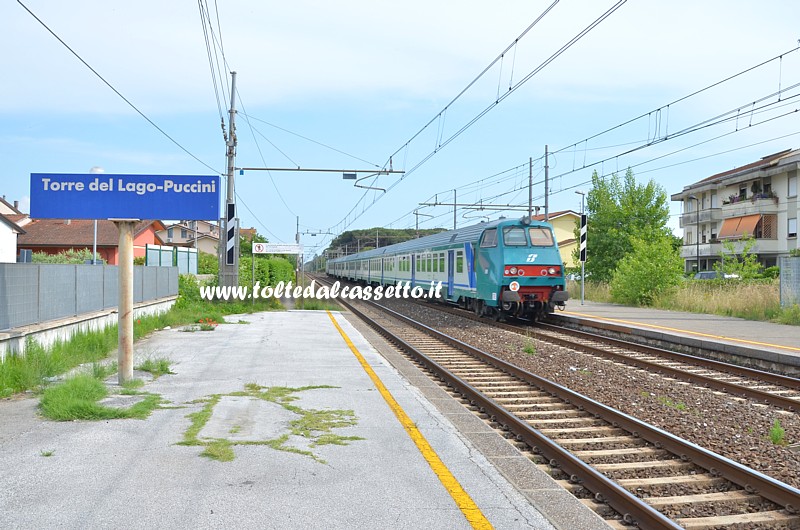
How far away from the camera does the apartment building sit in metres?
47.5

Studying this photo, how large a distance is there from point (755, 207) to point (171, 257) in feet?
132

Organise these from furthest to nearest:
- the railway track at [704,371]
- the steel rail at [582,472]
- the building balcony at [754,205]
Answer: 1. the building balcony at [754,205]
2. the railway track at [704,371]
3. the steel rail at [582,472]

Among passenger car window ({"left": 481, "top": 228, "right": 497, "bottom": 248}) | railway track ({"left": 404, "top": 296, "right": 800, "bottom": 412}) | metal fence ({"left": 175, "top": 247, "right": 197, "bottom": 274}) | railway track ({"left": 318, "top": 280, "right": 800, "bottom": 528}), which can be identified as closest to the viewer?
railway track ({"left": 318, "top": 280, "right": 800, "bottom": 528})

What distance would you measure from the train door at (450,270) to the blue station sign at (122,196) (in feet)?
55.5

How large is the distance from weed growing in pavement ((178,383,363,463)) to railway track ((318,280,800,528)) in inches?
72.9

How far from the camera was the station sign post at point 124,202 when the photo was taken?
8.94 m

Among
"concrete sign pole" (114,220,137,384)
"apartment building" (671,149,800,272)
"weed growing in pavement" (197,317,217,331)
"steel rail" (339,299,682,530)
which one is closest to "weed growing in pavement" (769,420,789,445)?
"steel rail" (339,299,682,530)

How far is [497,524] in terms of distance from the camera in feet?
14.6

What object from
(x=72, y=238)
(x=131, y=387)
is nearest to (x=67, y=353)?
(x=131, y=387)

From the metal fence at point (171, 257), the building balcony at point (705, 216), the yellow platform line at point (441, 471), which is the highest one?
the building balcony at point (705, 216)

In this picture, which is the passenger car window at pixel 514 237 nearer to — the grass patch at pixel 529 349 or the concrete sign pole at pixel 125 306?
the grass patch at pixel 529 349

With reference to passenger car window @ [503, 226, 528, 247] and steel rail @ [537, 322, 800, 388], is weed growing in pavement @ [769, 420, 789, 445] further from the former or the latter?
passenger car window @ [503, 226, 528, 247]

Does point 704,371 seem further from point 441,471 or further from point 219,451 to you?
point 219,451

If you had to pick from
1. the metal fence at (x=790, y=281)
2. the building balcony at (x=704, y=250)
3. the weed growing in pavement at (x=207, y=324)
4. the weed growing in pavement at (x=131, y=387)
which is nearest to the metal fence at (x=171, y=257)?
the weed growing in pavement at (x=207, y=324)
